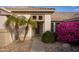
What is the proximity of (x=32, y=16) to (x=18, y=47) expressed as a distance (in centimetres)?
79

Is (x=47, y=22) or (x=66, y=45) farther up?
(x=47, y=22)

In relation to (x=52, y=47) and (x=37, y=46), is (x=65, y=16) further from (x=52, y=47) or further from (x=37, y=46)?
(x=37, y=46)

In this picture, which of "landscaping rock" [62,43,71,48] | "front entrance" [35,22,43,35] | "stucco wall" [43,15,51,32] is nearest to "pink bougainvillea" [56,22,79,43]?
"landscaping rock" [62,43,71,48]

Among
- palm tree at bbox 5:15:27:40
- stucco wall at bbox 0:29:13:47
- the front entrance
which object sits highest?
palm tree at bbox 5:15:27:40

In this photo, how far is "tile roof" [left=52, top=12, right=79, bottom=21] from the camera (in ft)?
13.5

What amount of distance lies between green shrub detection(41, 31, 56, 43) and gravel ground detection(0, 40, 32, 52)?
0.33 meters

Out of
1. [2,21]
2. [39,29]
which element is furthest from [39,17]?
[2,21]

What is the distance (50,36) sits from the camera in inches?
166

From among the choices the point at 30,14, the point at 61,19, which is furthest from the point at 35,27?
the point at 61,19

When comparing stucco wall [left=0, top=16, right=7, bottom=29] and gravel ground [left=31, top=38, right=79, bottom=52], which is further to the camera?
gravel ground [left=31, top=38, right=79, bottom=52]

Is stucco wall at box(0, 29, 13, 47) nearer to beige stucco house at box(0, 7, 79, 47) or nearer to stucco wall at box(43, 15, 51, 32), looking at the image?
beige stucco house at box(0, 7, 79, 47)

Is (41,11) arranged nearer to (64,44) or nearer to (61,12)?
(61,12)

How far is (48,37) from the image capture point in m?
4.19
